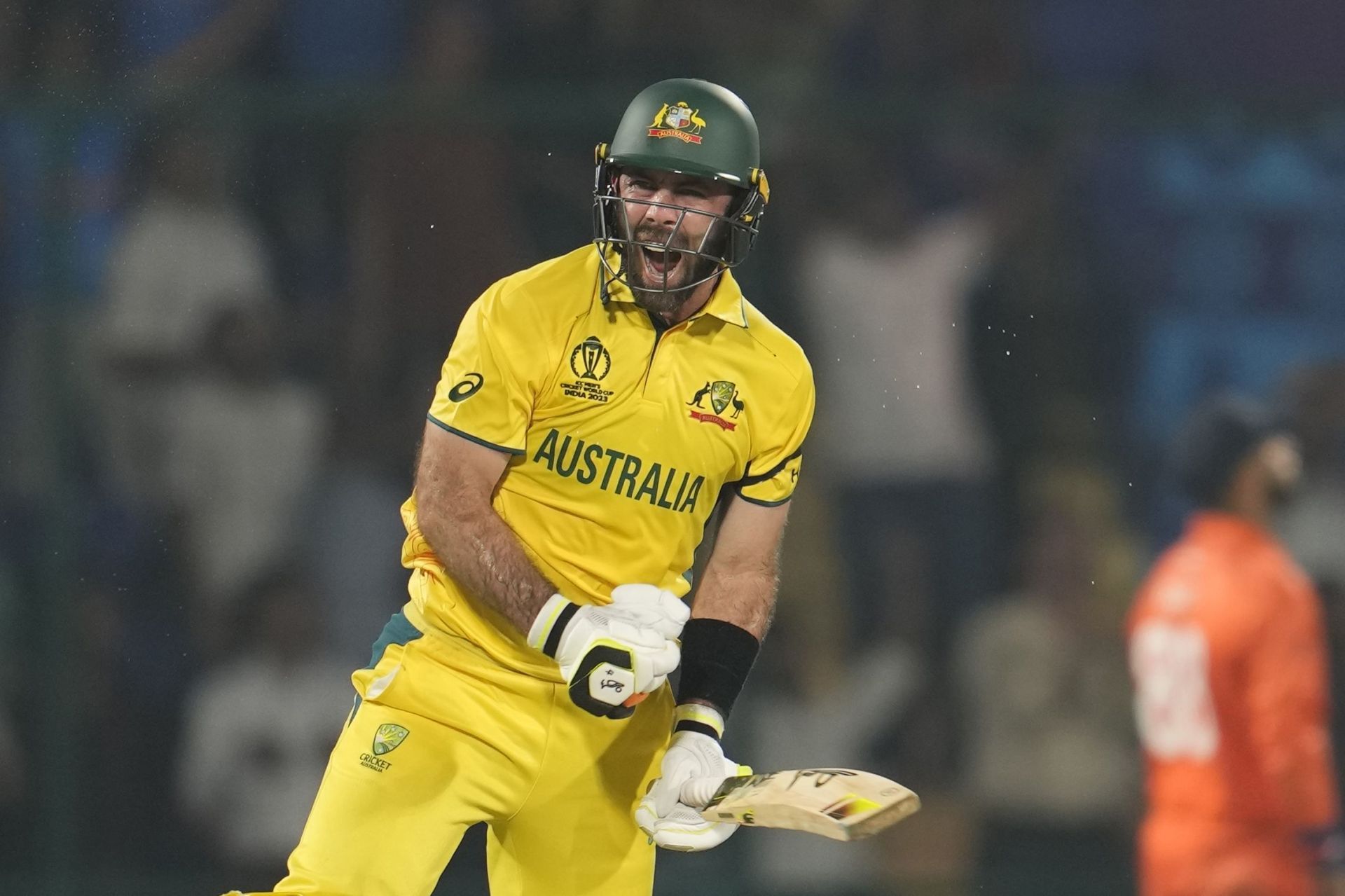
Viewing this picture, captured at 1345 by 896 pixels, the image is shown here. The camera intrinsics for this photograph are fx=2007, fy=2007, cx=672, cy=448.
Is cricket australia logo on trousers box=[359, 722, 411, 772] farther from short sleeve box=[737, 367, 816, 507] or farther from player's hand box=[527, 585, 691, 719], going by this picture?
short sleeve box=[737, 367, 816, 507]

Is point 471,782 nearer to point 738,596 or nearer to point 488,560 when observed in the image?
point 488,560

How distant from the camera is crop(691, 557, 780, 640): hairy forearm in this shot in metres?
3.79

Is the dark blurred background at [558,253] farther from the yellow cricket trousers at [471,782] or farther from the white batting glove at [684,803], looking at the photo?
the white batting glove at [684,803]

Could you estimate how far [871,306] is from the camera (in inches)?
274

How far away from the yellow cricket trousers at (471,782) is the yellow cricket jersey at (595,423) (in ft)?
0.25

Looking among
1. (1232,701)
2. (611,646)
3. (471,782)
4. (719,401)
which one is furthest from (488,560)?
(1232,701)

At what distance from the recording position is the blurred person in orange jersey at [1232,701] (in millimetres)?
5938

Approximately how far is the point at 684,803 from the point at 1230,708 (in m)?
2.92

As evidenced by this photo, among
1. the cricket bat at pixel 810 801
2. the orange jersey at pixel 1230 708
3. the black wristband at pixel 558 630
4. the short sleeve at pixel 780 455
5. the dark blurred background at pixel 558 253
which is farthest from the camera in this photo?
the dark blurred background at pixel 558 253

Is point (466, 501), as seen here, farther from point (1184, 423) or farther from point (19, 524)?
point (1184, 423)

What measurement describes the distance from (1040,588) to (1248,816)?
1269 mm

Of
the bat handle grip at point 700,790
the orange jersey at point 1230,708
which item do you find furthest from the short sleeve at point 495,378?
the orange jersey at point 1230,708

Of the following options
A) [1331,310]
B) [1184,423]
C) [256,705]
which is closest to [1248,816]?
[1184,423]

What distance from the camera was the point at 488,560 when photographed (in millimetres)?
3506
